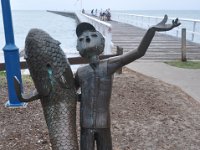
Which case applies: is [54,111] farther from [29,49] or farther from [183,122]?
[183,122]

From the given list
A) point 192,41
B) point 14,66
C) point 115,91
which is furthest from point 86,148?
point 192,41

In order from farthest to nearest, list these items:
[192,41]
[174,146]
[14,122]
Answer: [192,41] < [14,122] < [174,146]

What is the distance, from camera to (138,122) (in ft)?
20.2

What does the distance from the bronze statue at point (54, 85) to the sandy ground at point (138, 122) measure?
2.25 metres

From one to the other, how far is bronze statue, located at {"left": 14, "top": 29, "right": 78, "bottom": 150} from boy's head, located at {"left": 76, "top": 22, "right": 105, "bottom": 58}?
0.58 ft

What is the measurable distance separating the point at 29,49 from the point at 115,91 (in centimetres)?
495

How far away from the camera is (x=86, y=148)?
10.4ft

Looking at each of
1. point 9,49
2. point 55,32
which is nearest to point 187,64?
point 9,49

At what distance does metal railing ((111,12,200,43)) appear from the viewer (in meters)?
17.1

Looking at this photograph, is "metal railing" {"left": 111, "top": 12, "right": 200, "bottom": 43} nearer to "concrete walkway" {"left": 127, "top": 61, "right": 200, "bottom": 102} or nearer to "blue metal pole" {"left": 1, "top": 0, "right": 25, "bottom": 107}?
"concrete walkway" {"left": 127, "top": 61, "right": 200, "bottom": 102}

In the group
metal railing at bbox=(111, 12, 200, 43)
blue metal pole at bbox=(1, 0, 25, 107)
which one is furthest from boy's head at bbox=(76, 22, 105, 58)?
metal railing at bbox=(111, 12, 200, 43)

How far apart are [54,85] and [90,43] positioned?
1.42ft

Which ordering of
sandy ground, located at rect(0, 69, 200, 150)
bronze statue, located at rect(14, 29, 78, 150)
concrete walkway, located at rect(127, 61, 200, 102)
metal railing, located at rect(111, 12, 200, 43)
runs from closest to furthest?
bronze statue, located at rect(14, 29, 78, 150), sandy ground, located at rect(0, 69, 200, 150), concrete walkway, located at rect(127, 61, 200, 102), metal railing, located at rect(111, 12, 200, 43)

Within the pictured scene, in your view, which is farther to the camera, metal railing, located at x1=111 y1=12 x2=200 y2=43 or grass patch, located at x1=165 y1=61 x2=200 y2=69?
metal railing, located at x1=111 y1=12 x2=200 y2=43
